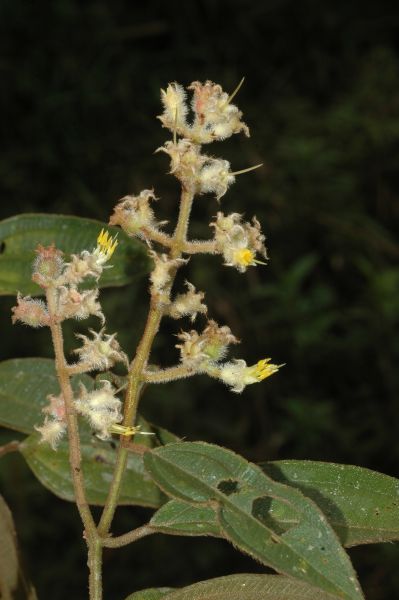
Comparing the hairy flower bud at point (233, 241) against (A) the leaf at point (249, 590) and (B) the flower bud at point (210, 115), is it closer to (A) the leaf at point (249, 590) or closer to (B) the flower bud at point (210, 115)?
(B) the flower bud at point (210, 115)

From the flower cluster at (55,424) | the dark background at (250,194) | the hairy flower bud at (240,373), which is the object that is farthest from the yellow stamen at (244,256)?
the dark background at (250,194)

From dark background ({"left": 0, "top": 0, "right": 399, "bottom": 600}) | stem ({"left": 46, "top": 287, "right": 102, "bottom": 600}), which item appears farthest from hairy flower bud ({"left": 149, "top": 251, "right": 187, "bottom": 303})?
dark background ({"left": 0, "top": 0, "right": 399, "bottom": 600})

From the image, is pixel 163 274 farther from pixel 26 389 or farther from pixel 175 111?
pixel 26 389

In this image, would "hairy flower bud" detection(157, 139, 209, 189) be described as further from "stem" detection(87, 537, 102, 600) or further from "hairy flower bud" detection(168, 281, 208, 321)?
"stem" detection(87, 537, 102, 600)

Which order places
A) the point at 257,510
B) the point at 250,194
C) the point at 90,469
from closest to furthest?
the point at 257,510, the point at 90,469, the point at 250,194

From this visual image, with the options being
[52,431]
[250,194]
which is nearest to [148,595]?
[52,431]
